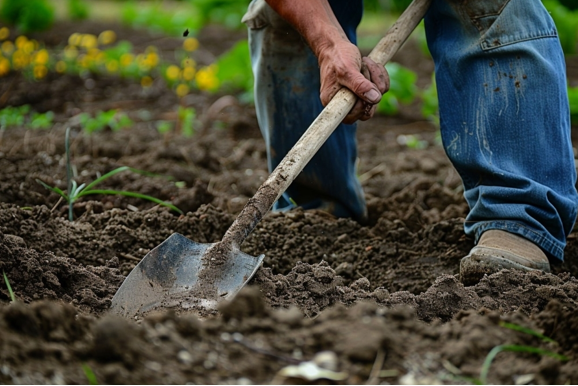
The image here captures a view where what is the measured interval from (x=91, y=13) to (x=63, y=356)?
28.9 ft

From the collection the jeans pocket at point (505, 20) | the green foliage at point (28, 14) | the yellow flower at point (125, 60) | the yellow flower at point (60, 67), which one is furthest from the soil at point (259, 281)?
the green foliage at point (28, 14)

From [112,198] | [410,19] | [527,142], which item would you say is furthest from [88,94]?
[527,142]

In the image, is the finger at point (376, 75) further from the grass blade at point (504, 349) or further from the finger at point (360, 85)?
the grass blade at point (504, 349)

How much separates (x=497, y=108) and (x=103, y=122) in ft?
9.01

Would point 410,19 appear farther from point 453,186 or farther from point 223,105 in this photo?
point 223,105

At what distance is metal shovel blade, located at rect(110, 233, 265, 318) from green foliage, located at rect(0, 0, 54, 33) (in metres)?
5.96

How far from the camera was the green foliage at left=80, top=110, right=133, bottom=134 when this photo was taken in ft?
13.8

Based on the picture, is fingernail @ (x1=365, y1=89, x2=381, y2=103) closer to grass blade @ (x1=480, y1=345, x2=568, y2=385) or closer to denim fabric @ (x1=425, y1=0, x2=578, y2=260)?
denim fabric @ (x1=425, y1=0, x2=578, y2=260)

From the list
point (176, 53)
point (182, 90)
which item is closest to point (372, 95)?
point (182, 90)

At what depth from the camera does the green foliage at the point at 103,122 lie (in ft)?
13.8

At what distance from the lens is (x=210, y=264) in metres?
1.99

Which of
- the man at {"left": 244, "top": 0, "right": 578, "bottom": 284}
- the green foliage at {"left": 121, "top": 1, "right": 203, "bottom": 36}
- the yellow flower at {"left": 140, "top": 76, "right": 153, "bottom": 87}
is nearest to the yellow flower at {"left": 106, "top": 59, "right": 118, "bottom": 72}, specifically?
the yellow flower at {"left": 140, "top": 76, "right": 153, "bottom": 87}

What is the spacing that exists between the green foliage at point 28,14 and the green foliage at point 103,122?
10.8 ft

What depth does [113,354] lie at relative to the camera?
1.27 m
